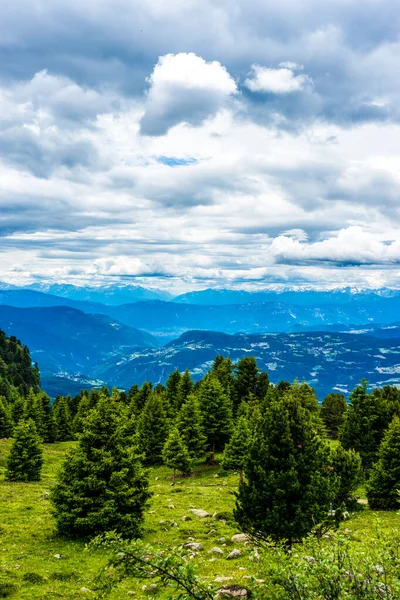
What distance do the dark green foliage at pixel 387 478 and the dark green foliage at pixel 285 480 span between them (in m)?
19.0

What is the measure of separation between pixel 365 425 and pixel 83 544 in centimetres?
3978

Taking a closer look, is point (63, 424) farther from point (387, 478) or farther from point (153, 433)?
point (387, 478)

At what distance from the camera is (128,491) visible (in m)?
26.4

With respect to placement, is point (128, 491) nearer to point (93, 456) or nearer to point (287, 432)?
point (93, 456)

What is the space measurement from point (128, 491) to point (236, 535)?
27.1 ft

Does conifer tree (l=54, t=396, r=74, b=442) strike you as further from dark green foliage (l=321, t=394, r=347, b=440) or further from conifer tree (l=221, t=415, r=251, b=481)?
dark green foliage (l=321, t=394, r=347, b=440)

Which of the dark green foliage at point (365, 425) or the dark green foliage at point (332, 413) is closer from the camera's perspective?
the dark green foliage at point (365, 425)

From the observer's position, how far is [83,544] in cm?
2502

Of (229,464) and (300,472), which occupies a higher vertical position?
(300,472)

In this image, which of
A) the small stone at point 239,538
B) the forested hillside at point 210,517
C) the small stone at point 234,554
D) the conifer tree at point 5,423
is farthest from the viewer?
the conifer tree at point 5,423

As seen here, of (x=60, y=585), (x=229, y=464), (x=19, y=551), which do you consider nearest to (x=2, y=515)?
(x=19, y=551)

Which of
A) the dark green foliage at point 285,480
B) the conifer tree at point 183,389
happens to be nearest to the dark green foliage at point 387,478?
the dark green foliage at point 285,480

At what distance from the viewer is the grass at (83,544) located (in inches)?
728

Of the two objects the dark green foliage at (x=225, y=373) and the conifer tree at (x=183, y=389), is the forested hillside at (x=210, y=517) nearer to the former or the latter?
the dark green foliage at (x=225, y=373)
